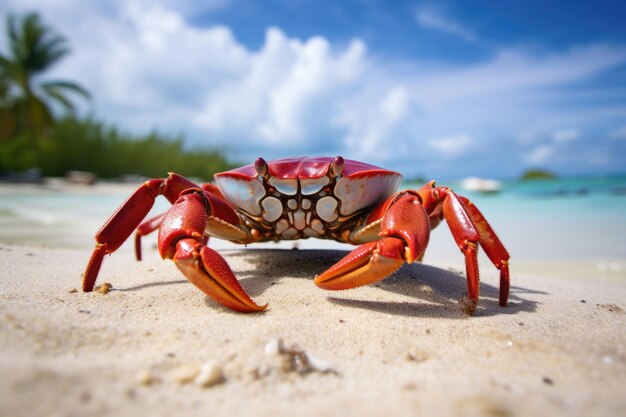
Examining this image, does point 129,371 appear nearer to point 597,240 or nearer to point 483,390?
point 483,390

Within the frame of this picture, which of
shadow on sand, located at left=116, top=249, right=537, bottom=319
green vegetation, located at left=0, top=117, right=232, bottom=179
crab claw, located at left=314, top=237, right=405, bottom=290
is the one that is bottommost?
shadow on sand, located at left=116, top=249, right=537, bottom=319

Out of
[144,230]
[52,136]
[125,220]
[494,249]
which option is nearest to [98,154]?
[52,136]

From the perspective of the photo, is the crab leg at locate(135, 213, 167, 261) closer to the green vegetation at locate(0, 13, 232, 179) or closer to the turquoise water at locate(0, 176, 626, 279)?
the turquoise water at locate(0, 176, 626, 279)

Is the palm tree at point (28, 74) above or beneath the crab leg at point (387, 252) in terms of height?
above

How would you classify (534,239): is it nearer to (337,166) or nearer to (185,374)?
(337,166)

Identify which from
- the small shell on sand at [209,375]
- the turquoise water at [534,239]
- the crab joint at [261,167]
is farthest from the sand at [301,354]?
the turquoise water at [534,239]

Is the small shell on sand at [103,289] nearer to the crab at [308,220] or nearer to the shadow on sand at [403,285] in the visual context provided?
the crab at [308,220]

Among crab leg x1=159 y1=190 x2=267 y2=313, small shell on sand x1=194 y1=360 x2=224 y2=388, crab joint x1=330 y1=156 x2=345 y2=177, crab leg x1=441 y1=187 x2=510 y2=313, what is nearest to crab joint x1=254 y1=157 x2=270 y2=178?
crab joint x1=330 y1=156 x2=345 y2=177

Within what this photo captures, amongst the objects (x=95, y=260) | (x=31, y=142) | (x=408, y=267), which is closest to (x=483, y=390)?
(x=408, y=267)
